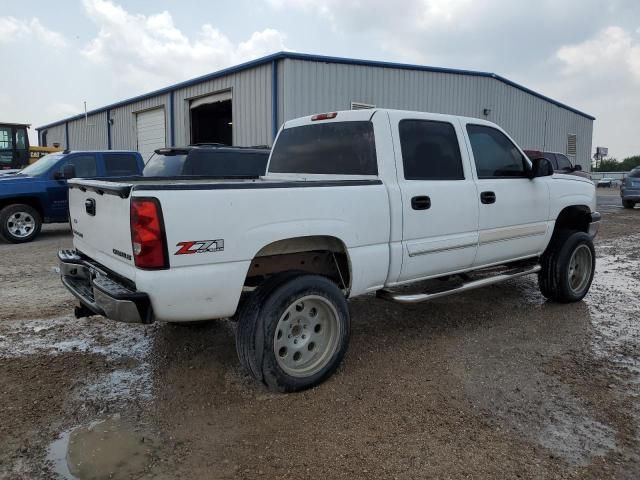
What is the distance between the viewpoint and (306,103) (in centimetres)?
1380

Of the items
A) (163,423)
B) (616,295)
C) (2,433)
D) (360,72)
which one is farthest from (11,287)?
(360,72)

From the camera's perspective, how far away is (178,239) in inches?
120

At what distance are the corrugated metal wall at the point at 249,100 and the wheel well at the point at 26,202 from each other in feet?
20.0

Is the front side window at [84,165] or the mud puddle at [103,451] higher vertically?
the front side window at [84,165]

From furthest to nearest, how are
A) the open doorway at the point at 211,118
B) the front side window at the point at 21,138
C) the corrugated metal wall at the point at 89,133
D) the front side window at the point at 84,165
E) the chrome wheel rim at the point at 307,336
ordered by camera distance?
the corrugated metal wall at the point at 89,133
the open doorway at the point at 211,118
the front side window at the point at 21,138
the front side window at the point at 84,165
the chrome wheel rim at the point at 307,336

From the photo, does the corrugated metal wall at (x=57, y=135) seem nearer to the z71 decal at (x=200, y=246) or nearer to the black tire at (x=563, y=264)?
the black tire at (x=563, y=264)

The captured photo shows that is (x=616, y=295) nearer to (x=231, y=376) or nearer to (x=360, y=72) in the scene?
(x=231, y=376)

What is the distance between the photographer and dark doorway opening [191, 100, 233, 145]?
18.5 meters

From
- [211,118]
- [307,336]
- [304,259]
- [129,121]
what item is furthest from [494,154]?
[129,121]

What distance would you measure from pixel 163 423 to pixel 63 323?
247 cm

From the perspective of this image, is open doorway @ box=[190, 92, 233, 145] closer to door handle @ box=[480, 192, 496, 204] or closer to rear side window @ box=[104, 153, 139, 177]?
rear side window @ box=[104, 153, 139, 177]

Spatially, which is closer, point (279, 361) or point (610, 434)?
point (610, 434)

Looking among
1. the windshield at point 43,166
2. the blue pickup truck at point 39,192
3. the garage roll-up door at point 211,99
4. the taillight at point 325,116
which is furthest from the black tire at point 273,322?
the garage roll-up door at point 211,99

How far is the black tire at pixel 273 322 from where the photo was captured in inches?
134
